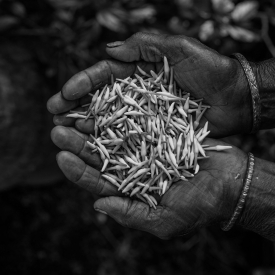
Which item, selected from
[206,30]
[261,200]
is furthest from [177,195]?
[206,30]

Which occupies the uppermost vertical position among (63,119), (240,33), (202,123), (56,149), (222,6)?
(222,6)

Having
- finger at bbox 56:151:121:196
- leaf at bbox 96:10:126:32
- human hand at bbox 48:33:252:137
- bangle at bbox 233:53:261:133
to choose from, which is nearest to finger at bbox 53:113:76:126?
human hand at bbox 48:33:252:137

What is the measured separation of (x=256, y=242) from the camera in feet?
6.72

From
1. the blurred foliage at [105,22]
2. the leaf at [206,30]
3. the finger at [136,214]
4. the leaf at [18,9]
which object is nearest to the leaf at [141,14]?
the blurred foliage at [105,22]

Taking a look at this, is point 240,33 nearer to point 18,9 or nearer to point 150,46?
point 150,46

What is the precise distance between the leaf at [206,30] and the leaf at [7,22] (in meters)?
0.84

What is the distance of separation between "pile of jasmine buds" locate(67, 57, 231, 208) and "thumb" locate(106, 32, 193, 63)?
0.13 feet

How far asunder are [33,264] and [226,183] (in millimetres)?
1269

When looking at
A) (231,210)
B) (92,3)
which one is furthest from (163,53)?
(231,210)

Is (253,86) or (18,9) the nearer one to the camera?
(253,86)

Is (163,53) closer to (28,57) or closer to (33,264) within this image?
(28,57)

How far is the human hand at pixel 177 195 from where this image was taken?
4.02 feet

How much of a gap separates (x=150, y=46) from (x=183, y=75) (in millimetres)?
166

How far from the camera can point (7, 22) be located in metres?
1.51
